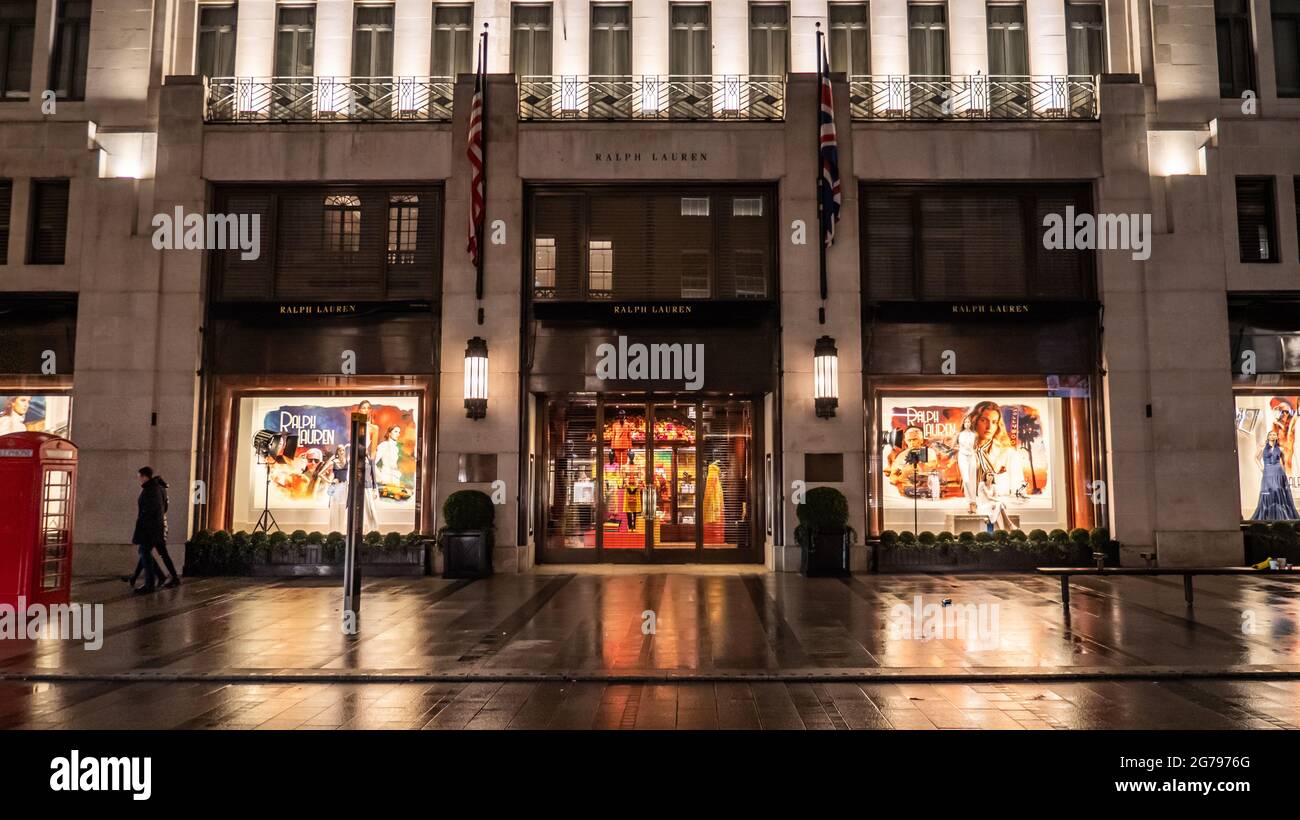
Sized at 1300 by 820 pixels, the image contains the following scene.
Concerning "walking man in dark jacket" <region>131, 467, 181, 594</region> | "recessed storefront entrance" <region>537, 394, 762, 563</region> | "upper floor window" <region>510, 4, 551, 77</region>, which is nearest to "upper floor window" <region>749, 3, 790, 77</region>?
"upper floor window" <region>510, 4, 551, 77</region>

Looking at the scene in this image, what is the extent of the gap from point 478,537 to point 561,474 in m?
2.90

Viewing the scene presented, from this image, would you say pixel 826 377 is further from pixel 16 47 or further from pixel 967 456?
pixel 16 47

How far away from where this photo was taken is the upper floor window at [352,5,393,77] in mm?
18766

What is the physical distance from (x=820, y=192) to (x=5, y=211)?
18.1 metres

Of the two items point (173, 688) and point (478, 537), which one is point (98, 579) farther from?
point (173, 688)

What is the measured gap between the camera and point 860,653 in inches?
378

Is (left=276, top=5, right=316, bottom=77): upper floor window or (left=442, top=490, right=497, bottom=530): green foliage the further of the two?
(left=276, top=5, right=316, bottom=77): upper floor window

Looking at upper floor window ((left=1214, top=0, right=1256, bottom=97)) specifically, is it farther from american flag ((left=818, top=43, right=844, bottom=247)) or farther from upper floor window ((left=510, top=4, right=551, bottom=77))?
upper floor window ((left=510, top=4, right=551, bottom=77))

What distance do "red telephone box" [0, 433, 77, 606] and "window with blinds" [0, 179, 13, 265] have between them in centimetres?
932

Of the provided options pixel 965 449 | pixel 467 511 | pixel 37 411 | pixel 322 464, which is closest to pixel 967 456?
pixel 965 449

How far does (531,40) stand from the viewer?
18.8 metres

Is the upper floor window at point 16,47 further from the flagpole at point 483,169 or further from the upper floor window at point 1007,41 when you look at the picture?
the upper floor window at point 1007,41

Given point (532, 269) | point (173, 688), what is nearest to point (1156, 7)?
point (532, 269)

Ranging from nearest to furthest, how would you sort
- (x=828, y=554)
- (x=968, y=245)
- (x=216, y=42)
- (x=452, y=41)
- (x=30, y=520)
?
(x=30, y=520) → (x=828, y=554) → (x=968, y=245) → (x=452, y=41) → (x=216, y=42)
